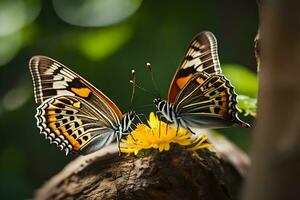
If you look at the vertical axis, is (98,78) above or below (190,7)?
below

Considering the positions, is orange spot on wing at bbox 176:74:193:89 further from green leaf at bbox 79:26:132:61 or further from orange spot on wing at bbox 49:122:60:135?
green leaf at bbox 79:26:132:61

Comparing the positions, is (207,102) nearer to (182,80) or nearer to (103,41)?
(182,80)

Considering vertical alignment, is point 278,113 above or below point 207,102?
above

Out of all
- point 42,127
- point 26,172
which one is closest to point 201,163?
point 42,127

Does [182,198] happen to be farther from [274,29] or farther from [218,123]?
[274,29]

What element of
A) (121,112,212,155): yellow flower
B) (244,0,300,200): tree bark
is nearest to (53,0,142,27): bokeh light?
(121,112,212,155): yellow flower

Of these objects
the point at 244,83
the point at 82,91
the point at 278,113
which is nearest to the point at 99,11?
the point at 244,83

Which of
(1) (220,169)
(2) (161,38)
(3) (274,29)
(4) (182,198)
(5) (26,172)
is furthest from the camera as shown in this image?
(2) (161,38)

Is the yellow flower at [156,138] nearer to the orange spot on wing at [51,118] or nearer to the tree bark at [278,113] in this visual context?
the orange spot on wing at [51,118]
